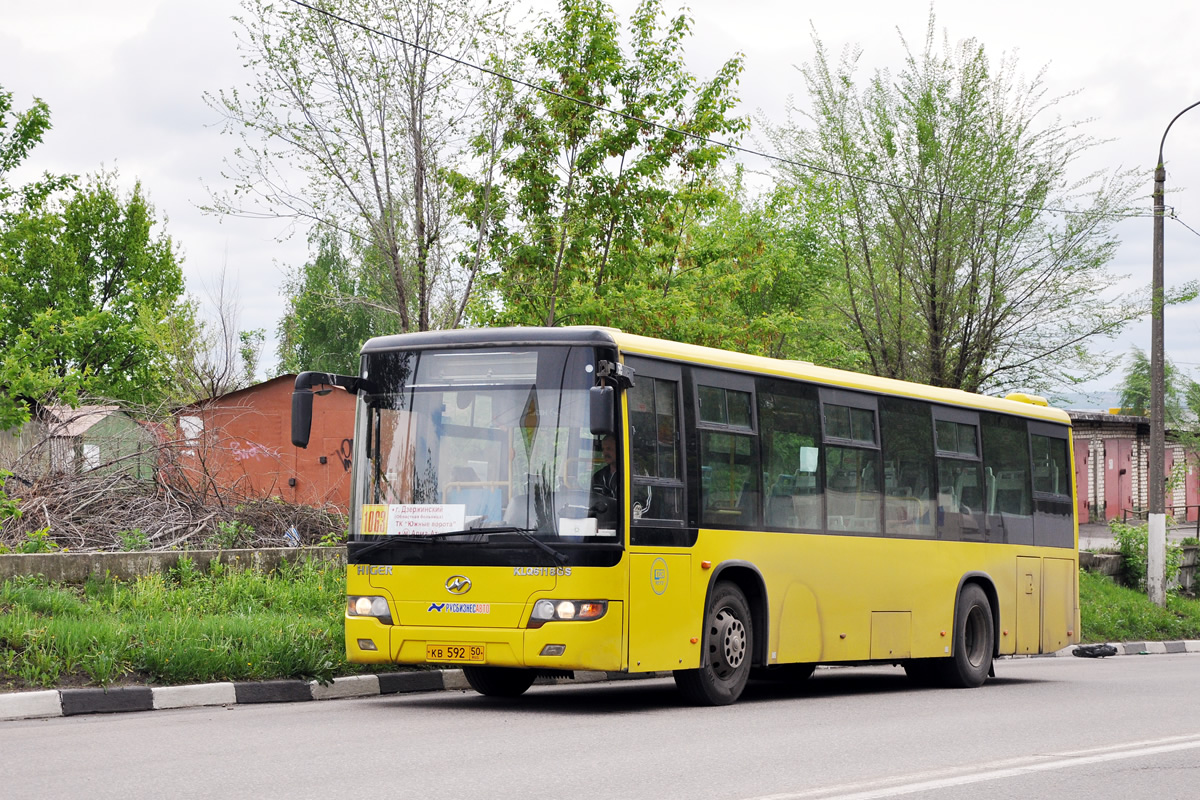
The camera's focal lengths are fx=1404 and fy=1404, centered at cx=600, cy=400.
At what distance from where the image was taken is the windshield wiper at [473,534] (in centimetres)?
1041

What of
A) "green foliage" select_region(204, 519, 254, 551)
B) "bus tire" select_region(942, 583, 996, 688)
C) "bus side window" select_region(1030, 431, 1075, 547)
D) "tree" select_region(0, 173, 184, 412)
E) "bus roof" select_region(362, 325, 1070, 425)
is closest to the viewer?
"bus roof" select_region(362, 325, 1070, 425)

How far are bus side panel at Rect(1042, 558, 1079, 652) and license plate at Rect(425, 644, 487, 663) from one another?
903cm

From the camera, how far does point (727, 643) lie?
11.7 m

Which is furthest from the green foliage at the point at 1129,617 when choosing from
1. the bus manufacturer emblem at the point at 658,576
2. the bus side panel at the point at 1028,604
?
the bus manufacturer emblem at the point at 658,576

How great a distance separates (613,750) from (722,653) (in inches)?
135

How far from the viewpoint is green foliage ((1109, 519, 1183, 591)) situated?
2919cm

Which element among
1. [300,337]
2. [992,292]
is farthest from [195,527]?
[300,337]

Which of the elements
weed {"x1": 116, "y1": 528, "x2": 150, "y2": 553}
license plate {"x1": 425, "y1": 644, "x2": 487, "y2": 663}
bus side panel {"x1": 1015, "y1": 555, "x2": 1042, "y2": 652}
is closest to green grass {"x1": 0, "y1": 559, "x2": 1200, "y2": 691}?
weed {"x1": 116, "y1": 528, "x2": 150, "y2": 553}

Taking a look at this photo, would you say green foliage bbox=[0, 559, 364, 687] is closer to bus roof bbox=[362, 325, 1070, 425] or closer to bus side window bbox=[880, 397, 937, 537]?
bus roof bbox=[362, 325, 1070, 425]

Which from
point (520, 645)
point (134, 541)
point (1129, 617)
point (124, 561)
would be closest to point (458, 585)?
point (520, 645)

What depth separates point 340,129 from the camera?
18.3 metres

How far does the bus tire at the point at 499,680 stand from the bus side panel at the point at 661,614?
1.52 metres

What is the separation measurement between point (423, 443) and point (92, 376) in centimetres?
4134

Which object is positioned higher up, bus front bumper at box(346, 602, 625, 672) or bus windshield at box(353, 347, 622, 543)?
bus windshield at box(353, 347, 622, 543)
